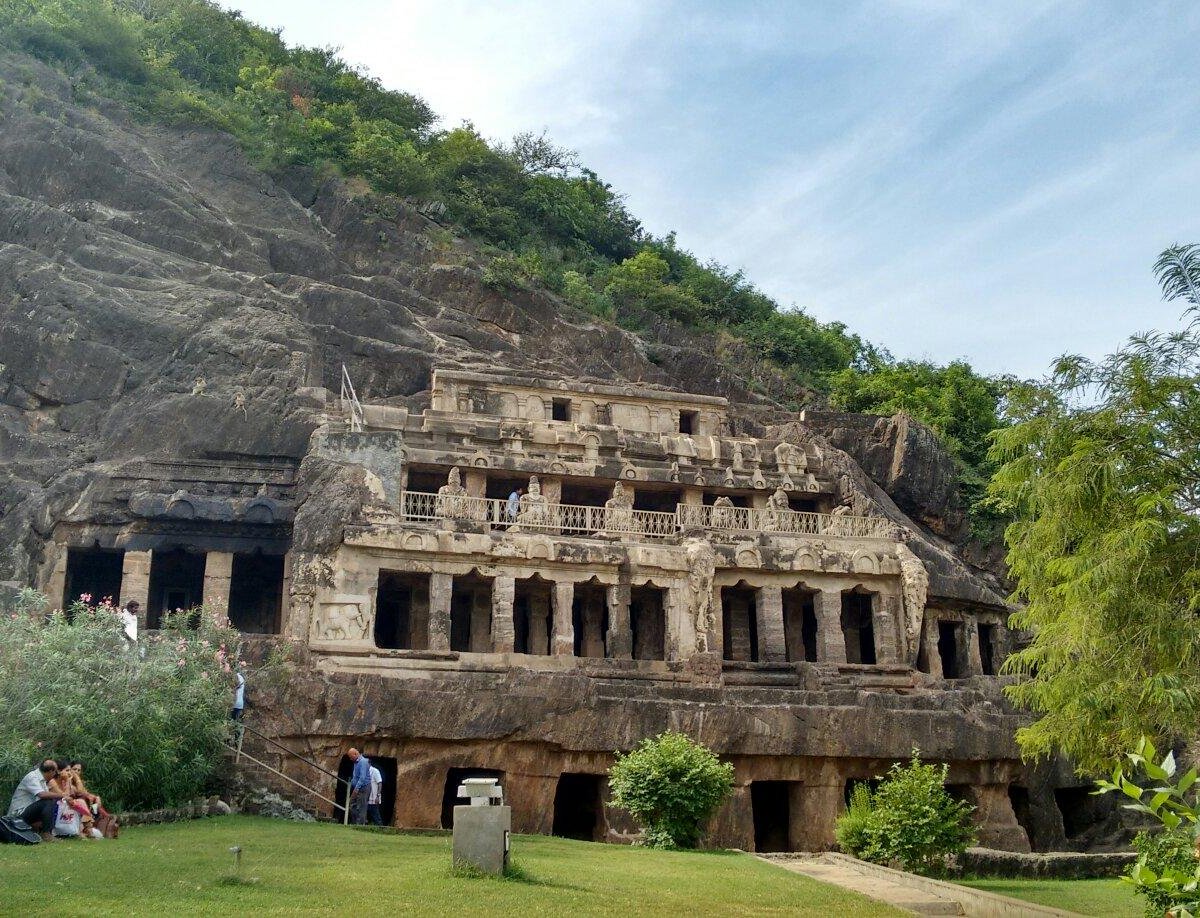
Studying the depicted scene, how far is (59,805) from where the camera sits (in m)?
14.3

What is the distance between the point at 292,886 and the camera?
11570 millimetres

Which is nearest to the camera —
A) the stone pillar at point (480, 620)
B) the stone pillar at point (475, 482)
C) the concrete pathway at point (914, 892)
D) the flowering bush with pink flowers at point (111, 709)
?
the concrete pathway at point (914, 892)

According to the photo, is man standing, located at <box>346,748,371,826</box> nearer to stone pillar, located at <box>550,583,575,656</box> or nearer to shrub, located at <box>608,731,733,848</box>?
shrub, located at <box>608,731,733,848</box>

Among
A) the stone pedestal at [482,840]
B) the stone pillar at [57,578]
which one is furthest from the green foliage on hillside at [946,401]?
the stone pedestal at [482,840]

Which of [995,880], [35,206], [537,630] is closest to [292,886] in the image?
[995,880]

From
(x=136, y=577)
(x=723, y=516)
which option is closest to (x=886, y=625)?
(x=723, y=516)

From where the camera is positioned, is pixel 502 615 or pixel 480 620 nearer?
pixel 502 615

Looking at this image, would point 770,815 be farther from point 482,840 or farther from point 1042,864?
point 482,840

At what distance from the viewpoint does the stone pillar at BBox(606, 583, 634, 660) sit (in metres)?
28.8

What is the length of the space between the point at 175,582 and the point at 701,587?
1526cm

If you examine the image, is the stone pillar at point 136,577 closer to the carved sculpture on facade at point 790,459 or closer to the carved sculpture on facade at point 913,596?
the carved sculpture on facade at point 790,459

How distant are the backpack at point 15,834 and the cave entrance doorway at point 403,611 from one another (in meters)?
15.4

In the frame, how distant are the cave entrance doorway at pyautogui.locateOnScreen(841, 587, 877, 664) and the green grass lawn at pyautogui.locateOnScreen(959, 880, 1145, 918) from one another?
15.4m

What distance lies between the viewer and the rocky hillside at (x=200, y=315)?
1329 inches
